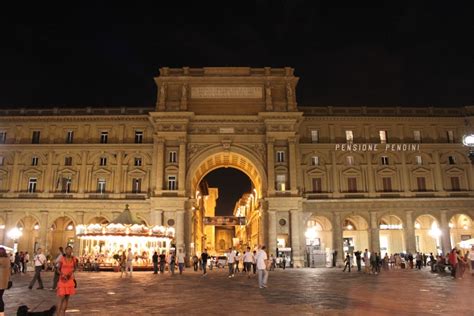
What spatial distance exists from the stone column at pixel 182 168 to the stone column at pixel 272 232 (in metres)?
9.96

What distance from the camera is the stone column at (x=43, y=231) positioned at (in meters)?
50.8

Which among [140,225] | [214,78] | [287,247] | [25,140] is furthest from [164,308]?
[25,140]

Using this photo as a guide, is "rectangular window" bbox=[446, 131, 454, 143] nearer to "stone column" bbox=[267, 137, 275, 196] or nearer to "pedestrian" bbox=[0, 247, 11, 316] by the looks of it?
"stone column" bbox=[267, 137, 275, 196]

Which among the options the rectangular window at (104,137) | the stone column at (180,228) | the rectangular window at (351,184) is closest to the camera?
→ the stone column at (180,228)

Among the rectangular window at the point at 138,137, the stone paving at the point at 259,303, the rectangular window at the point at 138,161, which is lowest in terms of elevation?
the stone paving at the point at 259,303

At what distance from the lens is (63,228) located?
57938 mm

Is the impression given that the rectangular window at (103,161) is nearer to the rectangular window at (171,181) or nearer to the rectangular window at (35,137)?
the rectangular window at (35,137)

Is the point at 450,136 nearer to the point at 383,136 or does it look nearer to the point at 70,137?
the point at 383,136

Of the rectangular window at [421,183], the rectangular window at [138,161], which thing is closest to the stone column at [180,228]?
the rectangular window at [138,161]

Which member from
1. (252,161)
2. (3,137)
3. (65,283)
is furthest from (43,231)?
(65,283)

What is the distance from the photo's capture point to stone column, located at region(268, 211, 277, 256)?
48156 millimetres

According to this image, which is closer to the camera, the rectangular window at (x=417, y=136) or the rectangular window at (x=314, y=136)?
the rectangular window at (x=314, y=136)

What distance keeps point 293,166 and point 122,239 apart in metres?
20.4

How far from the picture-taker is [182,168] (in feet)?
165
